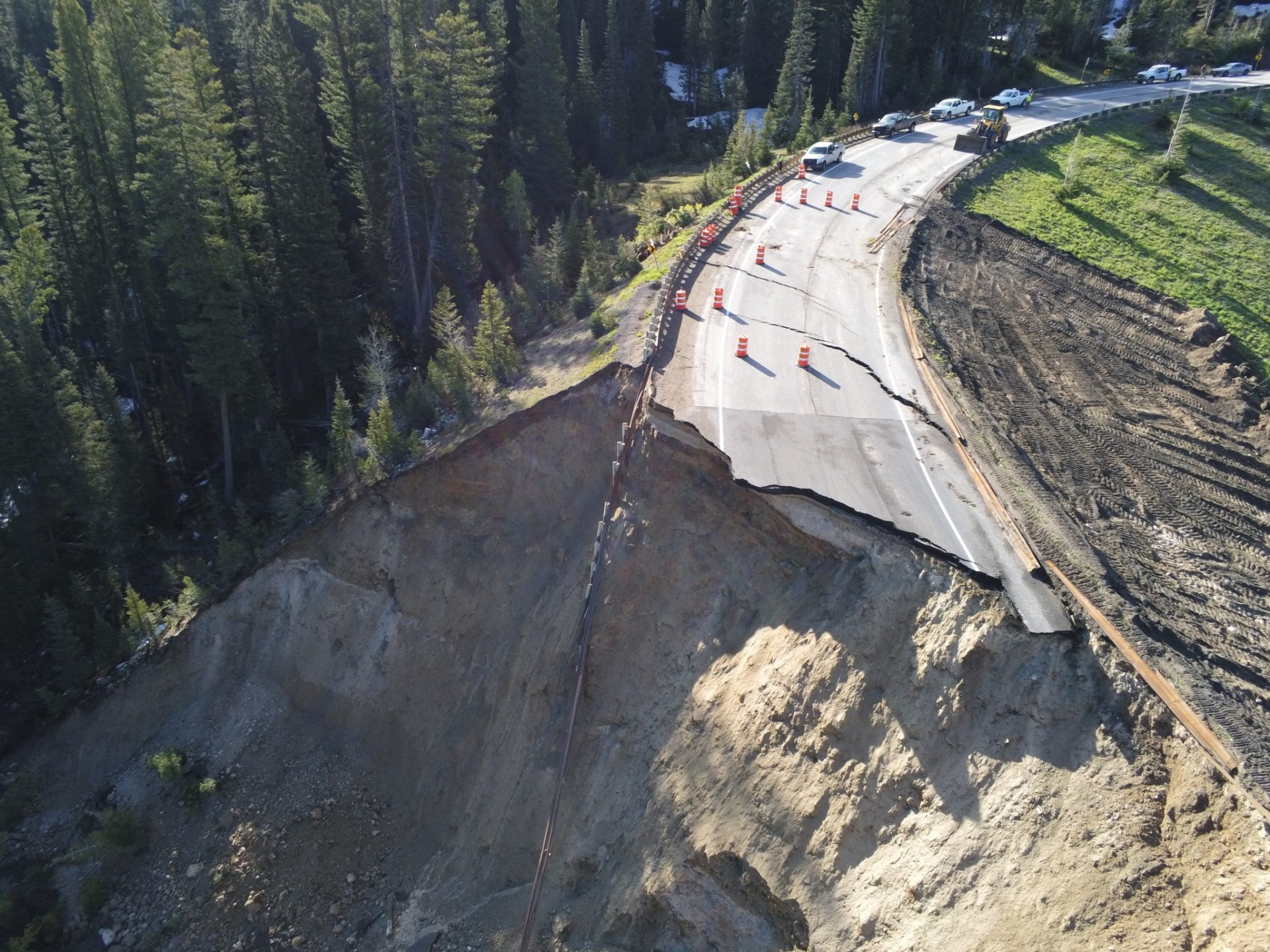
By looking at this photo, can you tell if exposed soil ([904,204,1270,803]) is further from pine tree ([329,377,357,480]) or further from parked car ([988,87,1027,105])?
parked car ([988,87,1027,105])

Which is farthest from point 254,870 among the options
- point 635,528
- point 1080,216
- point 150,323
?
point 1080,216

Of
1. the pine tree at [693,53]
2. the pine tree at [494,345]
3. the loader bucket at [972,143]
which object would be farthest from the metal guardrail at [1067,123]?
the pine tree at [693,53]

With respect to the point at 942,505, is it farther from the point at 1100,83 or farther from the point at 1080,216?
the point at 1100,83

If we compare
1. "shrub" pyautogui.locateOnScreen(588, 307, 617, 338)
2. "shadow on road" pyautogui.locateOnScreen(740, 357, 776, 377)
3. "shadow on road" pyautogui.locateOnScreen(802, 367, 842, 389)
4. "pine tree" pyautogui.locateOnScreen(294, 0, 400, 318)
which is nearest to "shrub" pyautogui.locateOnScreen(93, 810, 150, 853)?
"shrub" pyautogui.locateOnScreen(588, 307, 617, 338)

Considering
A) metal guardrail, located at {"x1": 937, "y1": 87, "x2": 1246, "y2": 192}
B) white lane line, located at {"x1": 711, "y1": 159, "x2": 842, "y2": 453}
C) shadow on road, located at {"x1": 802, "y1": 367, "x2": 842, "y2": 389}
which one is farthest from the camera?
metal guardrail, located at {"x1": 937, "y1": 87, "x2": 1246, "y2": 192}

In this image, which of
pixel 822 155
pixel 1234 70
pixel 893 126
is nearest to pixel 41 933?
pixel 822 155

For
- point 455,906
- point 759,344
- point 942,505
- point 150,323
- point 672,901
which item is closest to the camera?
point 672,901
